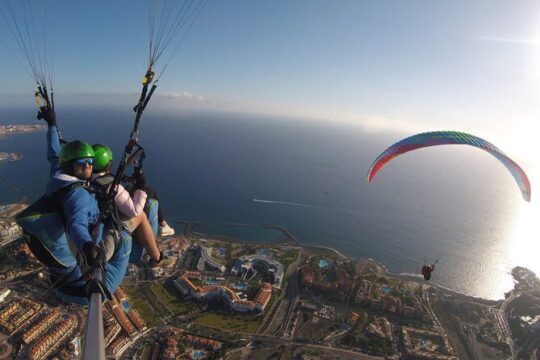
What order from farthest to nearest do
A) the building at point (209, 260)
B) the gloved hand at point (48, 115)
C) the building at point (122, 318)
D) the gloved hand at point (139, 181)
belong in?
the building at point (209, 260), the building at point (122, 318), the gloved hand at point (48, 115), the gloved hand at point (139, 181)

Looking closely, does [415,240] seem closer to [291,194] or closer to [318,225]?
[318,225]

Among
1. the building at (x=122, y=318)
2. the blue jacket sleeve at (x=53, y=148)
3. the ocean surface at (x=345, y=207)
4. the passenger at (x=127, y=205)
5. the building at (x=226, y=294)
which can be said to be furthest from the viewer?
the ocean surface at (x=345, y=207)

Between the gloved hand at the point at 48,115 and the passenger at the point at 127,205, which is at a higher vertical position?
the gloved hand at the point at 48,115

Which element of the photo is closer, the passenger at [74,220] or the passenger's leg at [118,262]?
the passenger at [74,220]

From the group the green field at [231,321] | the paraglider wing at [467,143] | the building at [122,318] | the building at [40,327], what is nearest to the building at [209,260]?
the green field at [231,321]

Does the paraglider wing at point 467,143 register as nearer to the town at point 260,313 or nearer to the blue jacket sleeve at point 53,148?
the blue jacket sleeve at point 53,148

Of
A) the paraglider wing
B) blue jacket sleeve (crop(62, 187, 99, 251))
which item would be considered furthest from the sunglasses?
the paraglider wing

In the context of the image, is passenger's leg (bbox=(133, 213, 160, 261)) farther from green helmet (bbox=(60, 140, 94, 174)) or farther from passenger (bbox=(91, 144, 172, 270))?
green helmet (bbox=(60, 140, 94, 174))

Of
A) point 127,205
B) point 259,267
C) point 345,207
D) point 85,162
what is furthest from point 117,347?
point 345,207
